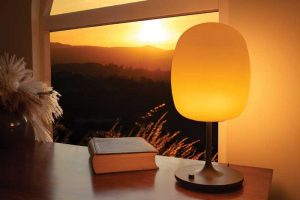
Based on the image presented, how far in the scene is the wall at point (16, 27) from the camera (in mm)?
1848

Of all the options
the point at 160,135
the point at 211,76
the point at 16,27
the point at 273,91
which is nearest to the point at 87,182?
the point at 211,76

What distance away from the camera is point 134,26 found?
5.64ft

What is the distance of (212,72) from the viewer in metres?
0.79

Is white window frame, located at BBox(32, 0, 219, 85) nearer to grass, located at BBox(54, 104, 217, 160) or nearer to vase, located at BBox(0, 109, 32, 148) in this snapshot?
grass, located at BBox(54, 104, 217, 160)

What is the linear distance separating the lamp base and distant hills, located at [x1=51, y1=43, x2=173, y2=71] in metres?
0.82

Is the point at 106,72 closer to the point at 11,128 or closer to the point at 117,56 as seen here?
the point at 117,56

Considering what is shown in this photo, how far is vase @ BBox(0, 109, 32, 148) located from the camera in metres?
1.26

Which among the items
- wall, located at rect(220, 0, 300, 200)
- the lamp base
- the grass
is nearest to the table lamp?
the lamp base

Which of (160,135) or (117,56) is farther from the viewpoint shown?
(117,56)

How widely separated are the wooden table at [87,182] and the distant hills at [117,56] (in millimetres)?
717

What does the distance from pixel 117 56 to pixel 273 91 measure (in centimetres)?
96

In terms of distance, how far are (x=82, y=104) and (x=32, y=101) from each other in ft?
2.45

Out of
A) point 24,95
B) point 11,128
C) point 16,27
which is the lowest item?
point 11,128

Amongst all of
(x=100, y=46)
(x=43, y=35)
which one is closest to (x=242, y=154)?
(x=100, y=46)
